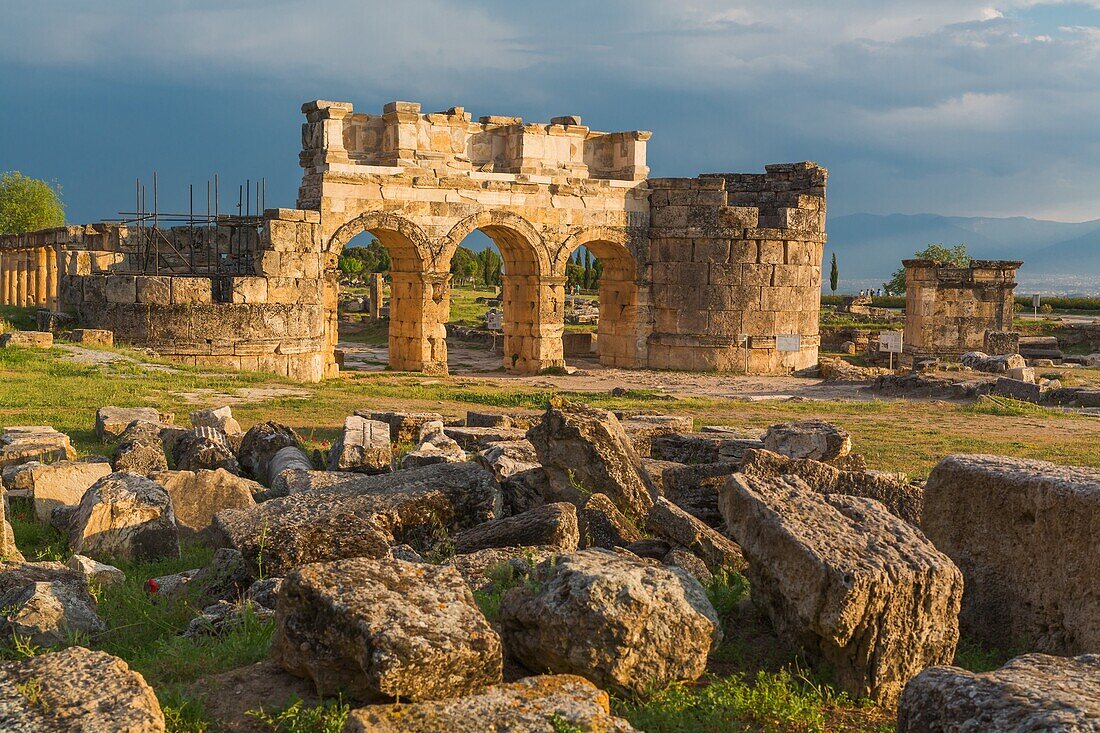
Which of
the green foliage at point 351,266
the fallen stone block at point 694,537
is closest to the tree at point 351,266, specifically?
the green foliage at point 351,266

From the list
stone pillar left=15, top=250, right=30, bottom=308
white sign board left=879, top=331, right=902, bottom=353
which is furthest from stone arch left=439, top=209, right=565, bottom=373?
stone pillar left=15, top=250, right=30, bottom=308

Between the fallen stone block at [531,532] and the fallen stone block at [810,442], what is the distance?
4.96 meters

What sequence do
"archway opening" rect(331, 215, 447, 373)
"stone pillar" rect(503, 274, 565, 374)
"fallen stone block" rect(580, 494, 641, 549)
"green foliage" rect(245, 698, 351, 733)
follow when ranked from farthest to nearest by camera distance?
"stone pillar" rect(503, 274, 565, 374)
"archway opening" rect(331, 215, 447, 373)
"fallen stone block" rect(580, 494, 641, 549)
"green foliage" rect(245, 698, 351, 733)

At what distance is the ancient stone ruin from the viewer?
20.3m

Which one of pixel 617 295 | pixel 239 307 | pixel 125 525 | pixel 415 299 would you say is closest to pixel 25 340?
pixel 239 307

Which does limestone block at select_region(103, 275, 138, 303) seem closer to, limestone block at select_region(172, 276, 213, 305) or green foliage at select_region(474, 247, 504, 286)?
limestone block at select_region(172, 276, 213, 305)

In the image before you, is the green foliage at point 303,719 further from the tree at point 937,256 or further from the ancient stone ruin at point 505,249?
the tree at point 937,256

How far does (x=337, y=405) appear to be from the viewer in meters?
15.3

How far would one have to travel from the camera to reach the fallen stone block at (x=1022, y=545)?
528 cm

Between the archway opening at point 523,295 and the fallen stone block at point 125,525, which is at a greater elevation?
the archway opening at point 523,295

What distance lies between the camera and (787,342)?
2581cm

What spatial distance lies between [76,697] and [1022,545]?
4486mm

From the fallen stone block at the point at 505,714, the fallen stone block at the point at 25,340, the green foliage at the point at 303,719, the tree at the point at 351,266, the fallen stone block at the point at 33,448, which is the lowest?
the green foliage at the point at 303,719

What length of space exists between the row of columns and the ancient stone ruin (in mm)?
4167
